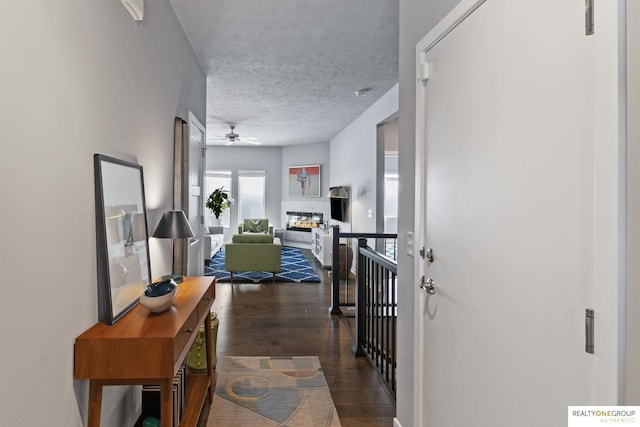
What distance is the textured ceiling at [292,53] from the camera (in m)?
2.82

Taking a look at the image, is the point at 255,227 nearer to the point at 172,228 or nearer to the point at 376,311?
the point at 376,311

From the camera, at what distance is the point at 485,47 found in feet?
4.18

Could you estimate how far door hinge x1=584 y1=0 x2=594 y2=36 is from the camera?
0.86 metres

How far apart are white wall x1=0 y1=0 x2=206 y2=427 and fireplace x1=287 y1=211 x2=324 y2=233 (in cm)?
746

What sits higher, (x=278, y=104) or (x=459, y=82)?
(x=278, y=104)

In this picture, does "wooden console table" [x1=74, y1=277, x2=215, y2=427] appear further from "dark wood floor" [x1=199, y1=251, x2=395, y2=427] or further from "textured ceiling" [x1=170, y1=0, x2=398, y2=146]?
"textured ceiling" [x1=170, y1=0, x2=398, y2=146]

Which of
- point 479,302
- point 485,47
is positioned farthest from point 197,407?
point 485,47

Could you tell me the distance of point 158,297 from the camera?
5.57ft

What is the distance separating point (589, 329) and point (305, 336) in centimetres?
305

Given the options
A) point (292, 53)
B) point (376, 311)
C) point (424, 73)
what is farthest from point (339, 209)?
point (424, 73)

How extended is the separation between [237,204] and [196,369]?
7.77 m

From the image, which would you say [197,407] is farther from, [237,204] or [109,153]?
[237,204]

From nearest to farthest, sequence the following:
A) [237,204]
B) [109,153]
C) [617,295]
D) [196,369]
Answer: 1. [617,295]
2. [109,153]
3. [196,369]
4. [237,204]

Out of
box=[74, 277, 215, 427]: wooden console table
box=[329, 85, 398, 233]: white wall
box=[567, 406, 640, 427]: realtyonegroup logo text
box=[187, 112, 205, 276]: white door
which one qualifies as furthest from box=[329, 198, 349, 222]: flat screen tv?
box=[567, 406, 640, 427]: realtyonegroup logo text
